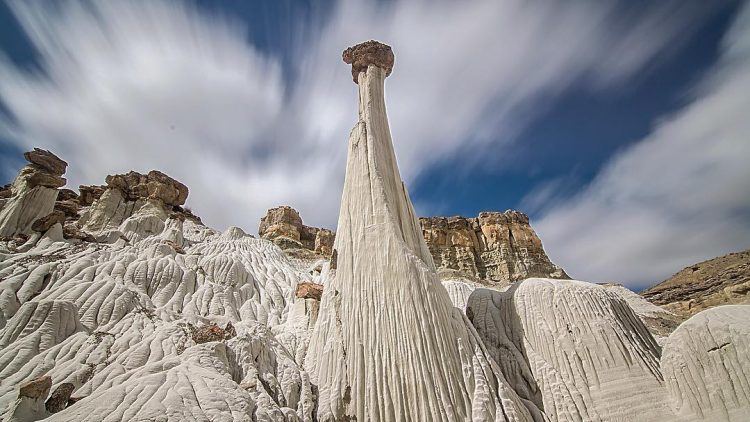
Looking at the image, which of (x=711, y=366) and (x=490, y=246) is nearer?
(x=711, y=366)

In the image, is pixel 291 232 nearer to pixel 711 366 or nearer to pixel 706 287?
pixel 706 287

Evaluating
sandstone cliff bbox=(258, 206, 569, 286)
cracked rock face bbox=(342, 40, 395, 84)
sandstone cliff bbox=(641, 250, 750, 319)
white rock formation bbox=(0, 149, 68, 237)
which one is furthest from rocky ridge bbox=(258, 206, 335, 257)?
sandstone cliff bbox=(641, 250, 750, 319)

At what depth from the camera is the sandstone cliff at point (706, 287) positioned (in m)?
25.7

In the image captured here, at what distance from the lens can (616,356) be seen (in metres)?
8.28

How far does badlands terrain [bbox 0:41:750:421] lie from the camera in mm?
6957

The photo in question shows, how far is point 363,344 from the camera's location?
29.7 feet

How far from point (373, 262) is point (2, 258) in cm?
1217

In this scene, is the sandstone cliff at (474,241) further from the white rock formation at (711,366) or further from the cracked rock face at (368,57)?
the white rock formation at (711,366)

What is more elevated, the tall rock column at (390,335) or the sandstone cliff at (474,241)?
the sandstone cliff at (474,241)

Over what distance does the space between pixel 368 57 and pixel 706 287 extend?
108 feet

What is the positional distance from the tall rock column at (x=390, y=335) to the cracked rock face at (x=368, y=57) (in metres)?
5.01

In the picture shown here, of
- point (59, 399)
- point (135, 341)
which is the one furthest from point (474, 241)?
point (59, 399)

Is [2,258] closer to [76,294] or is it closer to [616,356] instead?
[76,294]

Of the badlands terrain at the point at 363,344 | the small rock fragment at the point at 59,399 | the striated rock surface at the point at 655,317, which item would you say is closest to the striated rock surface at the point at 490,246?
the striated rock surface at the point at 655,317
